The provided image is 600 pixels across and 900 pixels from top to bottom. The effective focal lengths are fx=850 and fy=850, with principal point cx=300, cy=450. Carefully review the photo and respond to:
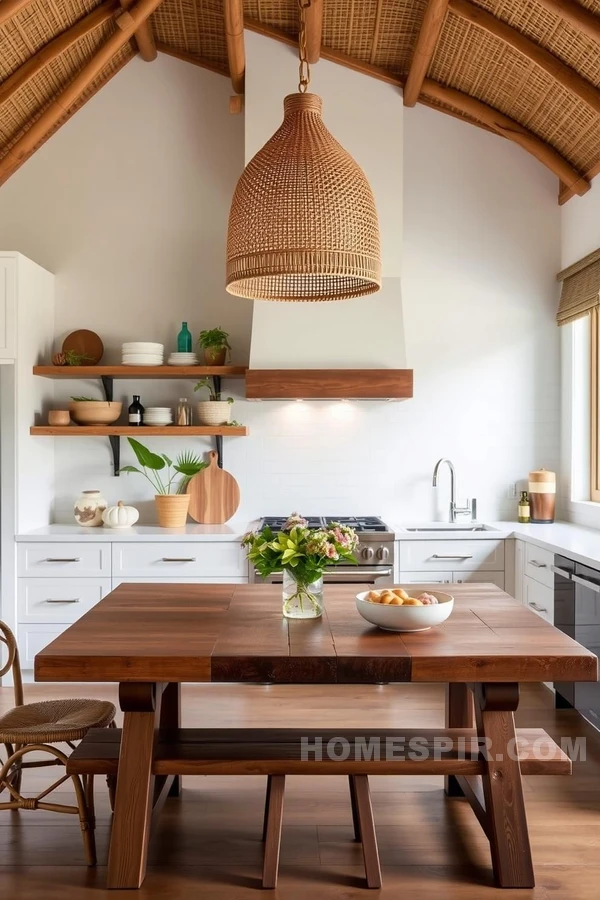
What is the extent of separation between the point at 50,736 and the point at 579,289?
13.1ft

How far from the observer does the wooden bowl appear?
5457 millimetres

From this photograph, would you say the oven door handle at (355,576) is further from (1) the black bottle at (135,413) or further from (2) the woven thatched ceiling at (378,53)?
(2) the woven thatched ceiling at (378,53)

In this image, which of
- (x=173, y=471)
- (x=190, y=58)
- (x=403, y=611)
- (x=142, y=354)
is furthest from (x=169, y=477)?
(x=403, y=611)

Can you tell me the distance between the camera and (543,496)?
5473 mm

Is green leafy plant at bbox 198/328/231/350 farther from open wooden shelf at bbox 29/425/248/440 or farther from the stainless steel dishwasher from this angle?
the stainless steel dishwasher

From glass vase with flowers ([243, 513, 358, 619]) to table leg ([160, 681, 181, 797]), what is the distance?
68 centimetres

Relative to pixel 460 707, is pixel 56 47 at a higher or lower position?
higher

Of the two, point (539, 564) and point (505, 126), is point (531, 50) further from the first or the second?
point (539, 564)

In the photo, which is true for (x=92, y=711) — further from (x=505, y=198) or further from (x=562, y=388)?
(x=505, y=198)

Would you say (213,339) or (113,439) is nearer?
(213,339)

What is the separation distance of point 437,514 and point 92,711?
315cm

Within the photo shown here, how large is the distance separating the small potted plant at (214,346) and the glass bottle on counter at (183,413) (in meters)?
0.31

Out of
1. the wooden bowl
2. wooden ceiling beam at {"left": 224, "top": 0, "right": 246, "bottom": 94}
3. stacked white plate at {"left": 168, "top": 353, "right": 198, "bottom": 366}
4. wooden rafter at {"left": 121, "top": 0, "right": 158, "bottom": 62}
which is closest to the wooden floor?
the wooden bowl

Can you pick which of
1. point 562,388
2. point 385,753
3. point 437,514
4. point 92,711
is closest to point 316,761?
point 385,753
